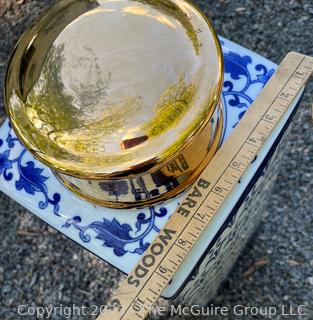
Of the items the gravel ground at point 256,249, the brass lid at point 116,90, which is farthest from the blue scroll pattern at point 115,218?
the gravel ground at point 256,249

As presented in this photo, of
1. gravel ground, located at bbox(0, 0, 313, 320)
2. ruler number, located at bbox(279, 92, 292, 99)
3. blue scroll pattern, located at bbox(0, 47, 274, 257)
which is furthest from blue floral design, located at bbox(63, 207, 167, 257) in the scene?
gravel ground, located at bbox(0, 0, 313, 320)

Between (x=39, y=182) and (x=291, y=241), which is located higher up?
(x=39, y=182)

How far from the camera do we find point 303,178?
4.25ft

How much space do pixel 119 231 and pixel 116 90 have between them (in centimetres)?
20

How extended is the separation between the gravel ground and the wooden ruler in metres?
0.53

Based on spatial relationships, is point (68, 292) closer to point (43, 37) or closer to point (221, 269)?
point (221, 269)

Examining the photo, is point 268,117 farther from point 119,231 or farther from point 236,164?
point 119,231

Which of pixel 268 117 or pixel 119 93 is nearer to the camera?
pixel 119 93

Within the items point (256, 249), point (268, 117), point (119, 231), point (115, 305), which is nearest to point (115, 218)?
point (119, 231)

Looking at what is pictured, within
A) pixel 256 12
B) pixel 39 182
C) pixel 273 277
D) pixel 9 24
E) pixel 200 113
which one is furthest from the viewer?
pixel 9 24

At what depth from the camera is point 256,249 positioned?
1.25m

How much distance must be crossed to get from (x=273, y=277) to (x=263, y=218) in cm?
13

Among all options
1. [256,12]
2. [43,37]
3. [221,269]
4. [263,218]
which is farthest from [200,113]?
[256,12]

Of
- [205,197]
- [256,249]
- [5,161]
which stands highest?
[205,197]
